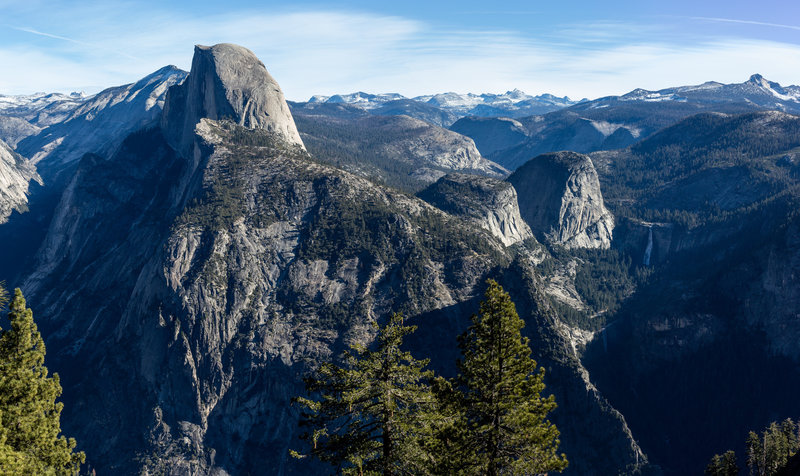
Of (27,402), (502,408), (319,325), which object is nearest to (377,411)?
(502,408)

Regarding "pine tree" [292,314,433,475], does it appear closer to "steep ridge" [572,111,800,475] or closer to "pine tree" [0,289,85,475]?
"pine tree" [0,289,85,475]

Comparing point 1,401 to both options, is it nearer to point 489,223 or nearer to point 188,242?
point 188,242

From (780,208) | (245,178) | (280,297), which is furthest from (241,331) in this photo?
(780,208)

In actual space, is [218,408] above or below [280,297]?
below

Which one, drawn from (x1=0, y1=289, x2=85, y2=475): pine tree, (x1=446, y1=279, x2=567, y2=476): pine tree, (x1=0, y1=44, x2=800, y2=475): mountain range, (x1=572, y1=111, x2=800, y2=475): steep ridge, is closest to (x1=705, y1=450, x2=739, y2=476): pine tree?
(x1=0, y1=44, x2=800, y2=475): mountain range

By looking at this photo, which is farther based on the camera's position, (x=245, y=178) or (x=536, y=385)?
(x=245, y=178)

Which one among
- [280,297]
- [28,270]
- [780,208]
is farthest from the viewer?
[28,270]

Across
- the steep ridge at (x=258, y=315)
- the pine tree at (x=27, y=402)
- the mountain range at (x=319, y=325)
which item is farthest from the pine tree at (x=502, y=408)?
the mountain range at (x=319, y=325)
